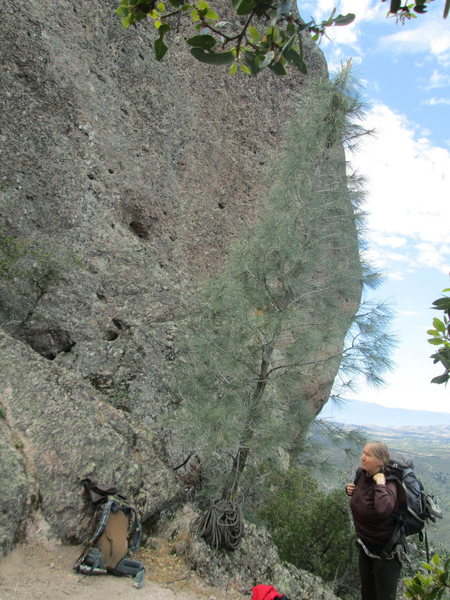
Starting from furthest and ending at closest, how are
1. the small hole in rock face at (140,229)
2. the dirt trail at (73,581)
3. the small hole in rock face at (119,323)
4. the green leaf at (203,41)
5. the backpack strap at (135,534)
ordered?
the small hole in rock face at (140,229) → the small hole in rock face at (119,323) → the backpack strap at (135,534) → the dirt trail at (73,581) → the green leaf at (203,41)

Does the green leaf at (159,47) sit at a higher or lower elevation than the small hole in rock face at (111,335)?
higher

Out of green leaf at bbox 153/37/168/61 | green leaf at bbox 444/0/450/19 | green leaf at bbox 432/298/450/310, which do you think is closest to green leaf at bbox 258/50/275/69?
green leaf at bbox 153/37/168/61

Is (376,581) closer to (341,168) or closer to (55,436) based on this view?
(55,436)

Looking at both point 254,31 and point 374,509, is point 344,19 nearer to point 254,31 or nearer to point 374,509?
point 254,31

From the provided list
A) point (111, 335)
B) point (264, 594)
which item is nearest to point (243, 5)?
point (264, 594)

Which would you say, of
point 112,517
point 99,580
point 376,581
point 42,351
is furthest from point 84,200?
point 376,581

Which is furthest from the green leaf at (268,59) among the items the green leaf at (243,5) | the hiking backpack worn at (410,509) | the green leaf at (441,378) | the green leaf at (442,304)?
the hiking backpack worn at (410,509)

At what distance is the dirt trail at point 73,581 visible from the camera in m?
3.28

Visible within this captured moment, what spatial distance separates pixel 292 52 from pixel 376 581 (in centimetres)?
308

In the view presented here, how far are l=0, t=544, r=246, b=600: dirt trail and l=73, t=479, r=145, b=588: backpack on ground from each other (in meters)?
0.07

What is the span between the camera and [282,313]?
5.64m

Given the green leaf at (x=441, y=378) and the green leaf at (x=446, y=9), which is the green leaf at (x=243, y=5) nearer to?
the green leaf at (x=446, y=9)

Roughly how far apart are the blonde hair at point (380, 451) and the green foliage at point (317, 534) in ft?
14.4

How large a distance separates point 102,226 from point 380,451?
7.38 metres
